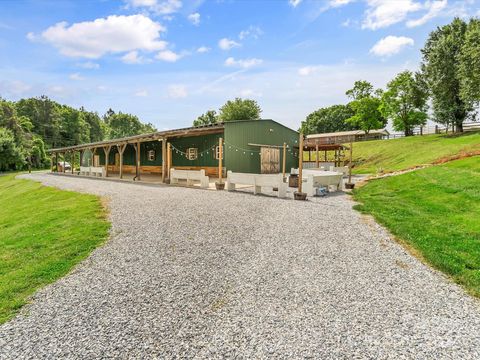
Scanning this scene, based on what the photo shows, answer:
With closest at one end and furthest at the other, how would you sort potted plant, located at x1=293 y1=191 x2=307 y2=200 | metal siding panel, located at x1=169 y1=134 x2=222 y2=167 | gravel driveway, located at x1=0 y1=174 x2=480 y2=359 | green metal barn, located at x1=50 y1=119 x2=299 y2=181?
gravel driveway, located at x1=0 y1=174 x2=480 y2=359, potted plant, located at x1=293 y1=191 x2=307 y2=200, green metal barn, located at x1=50 y1=119 x2=299 y2=181, metal siding panel, located at x1=169 y1=134 x2=222 y2=167

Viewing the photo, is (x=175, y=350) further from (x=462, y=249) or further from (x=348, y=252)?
(x=462, y=249)

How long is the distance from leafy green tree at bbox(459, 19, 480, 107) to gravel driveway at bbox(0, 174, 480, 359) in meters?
28.4

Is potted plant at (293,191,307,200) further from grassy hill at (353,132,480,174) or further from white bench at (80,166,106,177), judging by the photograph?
white bench at (80,166,106,177)

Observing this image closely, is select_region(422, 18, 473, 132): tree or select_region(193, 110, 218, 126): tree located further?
select_region(193, 110, 218, 126): tree

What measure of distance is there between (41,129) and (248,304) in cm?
8012

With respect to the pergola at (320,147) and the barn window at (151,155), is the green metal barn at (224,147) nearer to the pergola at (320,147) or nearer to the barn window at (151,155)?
the barn window at (151,155)

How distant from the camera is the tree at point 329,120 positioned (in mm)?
68562

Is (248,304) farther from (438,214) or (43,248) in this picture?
(438,214)

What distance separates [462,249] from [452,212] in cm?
348

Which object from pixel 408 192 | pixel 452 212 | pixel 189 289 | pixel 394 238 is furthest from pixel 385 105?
pixel 189 289

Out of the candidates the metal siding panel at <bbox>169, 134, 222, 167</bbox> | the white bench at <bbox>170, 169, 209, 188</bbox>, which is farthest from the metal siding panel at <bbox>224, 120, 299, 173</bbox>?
the white bench at <bbox>170, 169, 209, 188</bbox>

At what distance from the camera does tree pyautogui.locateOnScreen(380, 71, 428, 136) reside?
38625 mm

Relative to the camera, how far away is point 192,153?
2156 cm

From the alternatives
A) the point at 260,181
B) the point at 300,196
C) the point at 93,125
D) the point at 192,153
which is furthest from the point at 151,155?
the point at 93,125
